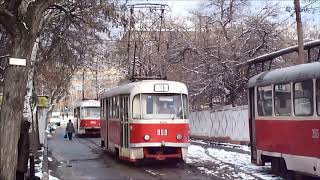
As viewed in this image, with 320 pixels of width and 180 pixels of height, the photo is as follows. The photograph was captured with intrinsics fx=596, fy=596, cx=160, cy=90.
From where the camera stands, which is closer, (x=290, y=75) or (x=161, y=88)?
(x=290, y=75)

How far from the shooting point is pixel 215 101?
43531mm

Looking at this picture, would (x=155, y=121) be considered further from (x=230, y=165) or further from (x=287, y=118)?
(x=287, y=118)

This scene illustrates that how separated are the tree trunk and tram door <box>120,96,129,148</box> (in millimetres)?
8561

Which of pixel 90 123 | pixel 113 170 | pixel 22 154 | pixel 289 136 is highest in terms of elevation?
pixel 90 123

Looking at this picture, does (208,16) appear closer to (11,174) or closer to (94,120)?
(94,120)

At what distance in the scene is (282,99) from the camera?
1511 centimetres

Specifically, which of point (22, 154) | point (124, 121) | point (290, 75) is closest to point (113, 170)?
point (124, 121)

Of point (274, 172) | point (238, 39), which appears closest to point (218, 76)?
point (238, 39)

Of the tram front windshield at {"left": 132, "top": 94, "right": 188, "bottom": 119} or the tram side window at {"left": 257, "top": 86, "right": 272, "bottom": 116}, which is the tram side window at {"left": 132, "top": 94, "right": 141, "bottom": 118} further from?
the tram side window at {"left": 257, "top": 86, "right": 272, "bottom": 116}

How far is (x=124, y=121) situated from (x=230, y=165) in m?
3.96

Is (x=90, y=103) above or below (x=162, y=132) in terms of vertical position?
above

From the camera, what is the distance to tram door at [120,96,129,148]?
20.3 meters

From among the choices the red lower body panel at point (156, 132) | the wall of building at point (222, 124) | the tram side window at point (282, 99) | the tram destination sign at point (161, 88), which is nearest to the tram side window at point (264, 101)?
the tram side window at point (282, 99)

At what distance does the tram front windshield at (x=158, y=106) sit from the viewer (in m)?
19.8
